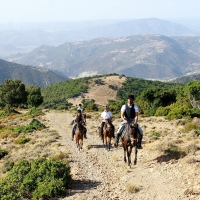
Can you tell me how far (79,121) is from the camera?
19203 mm

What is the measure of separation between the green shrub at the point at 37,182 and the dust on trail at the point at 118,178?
2.21 feet

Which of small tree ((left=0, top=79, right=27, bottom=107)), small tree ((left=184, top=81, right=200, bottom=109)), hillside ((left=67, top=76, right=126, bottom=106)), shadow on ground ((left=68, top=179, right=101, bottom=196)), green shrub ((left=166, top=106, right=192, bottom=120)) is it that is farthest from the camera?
hillside ((left=67, top=76, right=126, bottom=106))

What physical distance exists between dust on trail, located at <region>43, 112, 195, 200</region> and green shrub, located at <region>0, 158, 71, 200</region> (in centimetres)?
67

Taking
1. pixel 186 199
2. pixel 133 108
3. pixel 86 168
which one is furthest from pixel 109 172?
pixel 186 199

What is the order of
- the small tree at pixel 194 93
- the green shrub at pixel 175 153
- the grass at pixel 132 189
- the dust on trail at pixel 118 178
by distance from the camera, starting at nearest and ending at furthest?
1. the dust on trail at pixel 118 178
2. the grass at pixel 132 189
3. the green shrub at pixel 175 153
4. the small tree at pixel 194 93

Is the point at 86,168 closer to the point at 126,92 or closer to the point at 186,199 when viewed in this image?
the point at 186,199

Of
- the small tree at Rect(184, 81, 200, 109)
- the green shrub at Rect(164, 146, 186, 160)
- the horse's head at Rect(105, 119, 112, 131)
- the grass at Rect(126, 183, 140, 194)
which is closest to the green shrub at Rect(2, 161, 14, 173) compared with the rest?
the horse's head at Rect(105, 119, 112, 131)

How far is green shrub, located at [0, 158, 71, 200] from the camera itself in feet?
37.6

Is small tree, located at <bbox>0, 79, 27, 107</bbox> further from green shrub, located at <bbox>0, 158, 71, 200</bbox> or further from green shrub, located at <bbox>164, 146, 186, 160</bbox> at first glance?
green shrub, located at <bbox>164, 146, 186, 160</bbox>

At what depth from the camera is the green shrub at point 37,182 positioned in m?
11.5

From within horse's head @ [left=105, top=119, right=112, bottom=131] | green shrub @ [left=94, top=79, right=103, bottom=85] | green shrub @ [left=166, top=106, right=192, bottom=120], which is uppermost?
horse's head @ [left=105, top=119, right=112, bottom=131]

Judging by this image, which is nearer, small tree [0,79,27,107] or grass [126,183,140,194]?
grass [126,183,140,194]

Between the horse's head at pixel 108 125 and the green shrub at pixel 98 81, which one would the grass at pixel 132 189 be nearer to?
the horse's head at pixel 108 125

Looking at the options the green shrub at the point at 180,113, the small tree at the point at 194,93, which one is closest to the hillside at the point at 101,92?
the small tree at the point at 194,93
